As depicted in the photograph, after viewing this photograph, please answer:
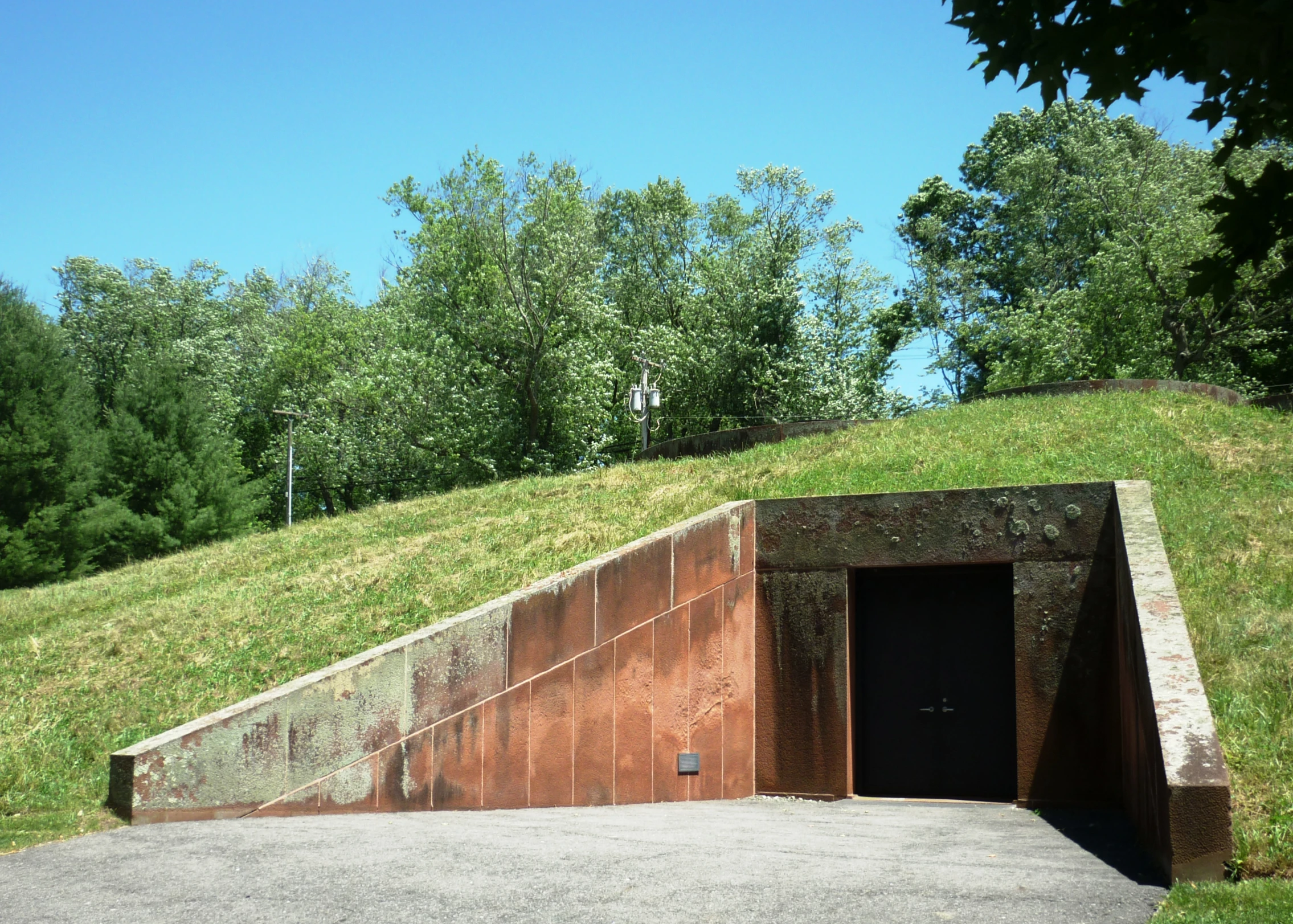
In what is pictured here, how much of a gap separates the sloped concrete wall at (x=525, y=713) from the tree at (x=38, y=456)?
22.1m

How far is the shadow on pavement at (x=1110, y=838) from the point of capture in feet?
20.6

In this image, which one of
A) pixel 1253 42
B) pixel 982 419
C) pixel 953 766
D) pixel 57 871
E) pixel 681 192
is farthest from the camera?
pixel 681 192

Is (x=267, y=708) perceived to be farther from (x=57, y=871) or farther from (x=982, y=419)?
(x=982, y=419)

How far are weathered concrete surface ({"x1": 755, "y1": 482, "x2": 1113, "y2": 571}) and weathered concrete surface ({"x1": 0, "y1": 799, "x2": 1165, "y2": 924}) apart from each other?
351 centimetres

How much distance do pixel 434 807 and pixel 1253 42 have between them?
25.6ft

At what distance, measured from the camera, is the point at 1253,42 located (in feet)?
9.29

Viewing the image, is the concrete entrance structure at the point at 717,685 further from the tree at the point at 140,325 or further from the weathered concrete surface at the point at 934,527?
the tree at the point at 140,325

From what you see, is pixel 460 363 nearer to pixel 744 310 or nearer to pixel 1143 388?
pixel 744 310

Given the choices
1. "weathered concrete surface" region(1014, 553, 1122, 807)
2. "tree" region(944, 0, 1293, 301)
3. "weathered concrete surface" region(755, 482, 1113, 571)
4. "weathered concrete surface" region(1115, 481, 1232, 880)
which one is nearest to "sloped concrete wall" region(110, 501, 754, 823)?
"weathered concrete surface" region(755, 482, 1113, 571)

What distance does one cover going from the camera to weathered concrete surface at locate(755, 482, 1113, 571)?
10.9 meters

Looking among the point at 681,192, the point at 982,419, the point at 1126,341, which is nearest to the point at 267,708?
the point at 982,419

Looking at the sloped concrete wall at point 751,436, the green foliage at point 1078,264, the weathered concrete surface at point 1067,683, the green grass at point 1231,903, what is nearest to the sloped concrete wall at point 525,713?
the weathered concrete surface at point 1067,683

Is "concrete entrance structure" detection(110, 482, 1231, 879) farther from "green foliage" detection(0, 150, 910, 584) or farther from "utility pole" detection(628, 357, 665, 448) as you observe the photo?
"green foliage" detection(0, 150, 910, 584)

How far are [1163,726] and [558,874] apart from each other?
3.60m
